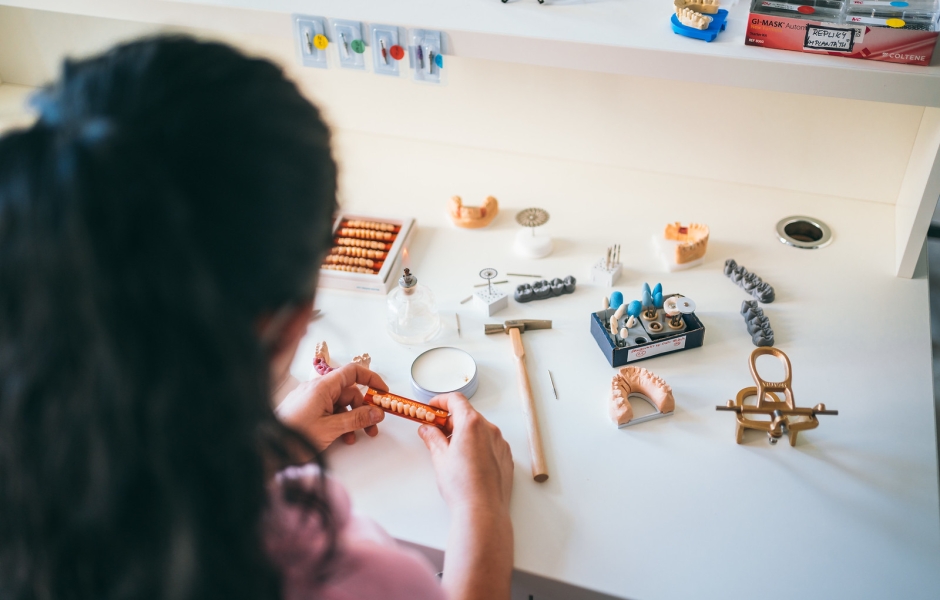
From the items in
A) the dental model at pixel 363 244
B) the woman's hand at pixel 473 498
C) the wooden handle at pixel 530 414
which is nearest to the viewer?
the woman's hand at pixel 473 498

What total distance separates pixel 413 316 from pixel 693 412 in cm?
53

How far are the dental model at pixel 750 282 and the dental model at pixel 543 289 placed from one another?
0.32 m

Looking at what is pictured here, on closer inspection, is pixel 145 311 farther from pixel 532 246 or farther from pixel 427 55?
pixel 532 246

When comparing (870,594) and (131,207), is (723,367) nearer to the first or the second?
(870,594)

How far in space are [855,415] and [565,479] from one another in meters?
0.49

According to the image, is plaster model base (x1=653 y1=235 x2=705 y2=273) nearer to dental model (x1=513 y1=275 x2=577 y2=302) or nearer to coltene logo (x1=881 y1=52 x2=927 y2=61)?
dental model (x1=513 y1=275 x2=577 y2=302)

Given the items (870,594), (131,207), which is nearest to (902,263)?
(870,594)

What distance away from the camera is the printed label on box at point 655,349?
4.11ft

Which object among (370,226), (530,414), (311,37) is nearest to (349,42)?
(311,37)

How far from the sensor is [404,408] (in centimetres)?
113

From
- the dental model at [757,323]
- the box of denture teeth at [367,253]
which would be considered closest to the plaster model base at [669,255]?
the dental model at [757,323]

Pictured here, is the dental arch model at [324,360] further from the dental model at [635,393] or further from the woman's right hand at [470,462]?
the dental model at [635,393]

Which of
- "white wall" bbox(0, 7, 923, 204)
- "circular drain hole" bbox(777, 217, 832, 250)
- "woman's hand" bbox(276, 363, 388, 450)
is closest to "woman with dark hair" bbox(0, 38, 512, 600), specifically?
"woman's hand" bbox(276, 363, 388, 450)

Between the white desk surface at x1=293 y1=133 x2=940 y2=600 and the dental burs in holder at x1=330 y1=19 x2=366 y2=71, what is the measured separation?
394 mm
